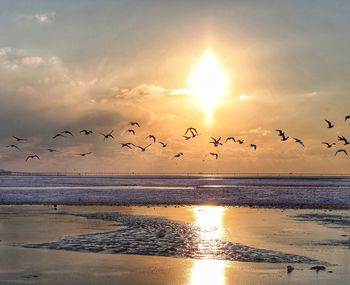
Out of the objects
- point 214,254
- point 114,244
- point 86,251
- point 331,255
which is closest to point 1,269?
point 86,251

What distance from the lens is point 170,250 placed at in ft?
85.0

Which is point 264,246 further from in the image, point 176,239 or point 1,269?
point 1,269

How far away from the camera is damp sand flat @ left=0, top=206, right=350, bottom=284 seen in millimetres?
19984

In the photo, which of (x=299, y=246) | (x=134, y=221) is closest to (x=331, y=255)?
(x=299, y=246)

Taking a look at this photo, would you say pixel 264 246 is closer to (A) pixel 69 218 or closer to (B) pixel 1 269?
(B) pixel 1 269

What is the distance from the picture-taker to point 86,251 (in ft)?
83.0

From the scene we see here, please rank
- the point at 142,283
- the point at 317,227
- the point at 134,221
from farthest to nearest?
1. the point at 134,221
2. the point at 317,227
3. the point at 142,283

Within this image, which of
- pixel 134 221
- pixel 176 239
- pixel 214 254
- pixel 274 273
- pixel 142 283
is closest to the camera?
pixel 142 283

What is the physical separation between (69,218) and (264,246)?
63.7ft

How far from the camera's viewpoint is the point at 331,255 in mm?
24812

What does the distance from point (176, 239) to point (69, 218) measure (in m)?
14.6

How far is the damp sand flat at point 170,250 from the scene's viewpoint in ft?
65.6

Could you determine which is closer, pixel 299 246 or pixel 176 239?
pixel 299 246

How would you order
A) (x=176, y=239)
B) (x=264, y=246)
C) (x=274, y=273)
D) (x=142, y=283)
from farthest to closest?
(x=176, y=239), (x=264, y=246), (x=274, y=273), (x=142, y=283)
